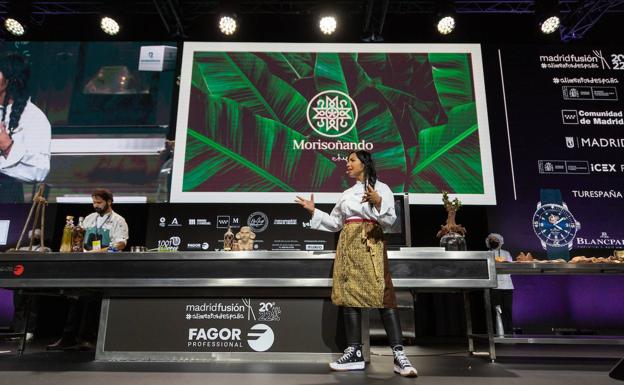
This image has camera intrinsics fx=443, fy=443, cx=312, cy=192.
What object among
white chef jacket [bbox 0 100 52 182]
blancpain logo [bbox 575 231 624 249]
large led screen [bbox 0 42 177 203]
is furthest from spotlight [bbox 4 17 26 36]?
blancpain logo [bbox 575 231 624 249]

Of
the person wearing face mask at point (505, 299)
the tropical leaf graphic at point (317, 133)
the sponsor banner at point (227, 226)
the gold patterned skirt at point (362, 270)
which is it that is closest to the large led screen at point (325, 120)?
the tropical leaf graphic at point (317, 133)

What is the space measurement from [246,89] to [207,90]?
0.45 m

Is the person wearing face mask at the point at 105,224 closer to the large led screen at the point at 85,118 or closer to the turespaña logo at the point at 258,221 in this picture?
the large led screen at the point at 85,118

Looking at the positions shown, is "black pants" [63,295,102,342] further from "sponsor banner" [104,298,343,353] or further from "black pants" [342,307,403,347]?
"black pants" [342,307,403,347]

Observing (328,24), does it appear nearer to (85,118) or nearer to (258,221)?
(258,221)

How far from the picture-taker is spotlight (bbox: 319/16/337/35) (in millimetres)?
5348

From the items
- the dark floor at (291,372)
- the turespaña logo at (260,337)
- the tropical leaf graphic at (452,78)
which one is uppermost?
the tropical leaf graphic at (452,78)

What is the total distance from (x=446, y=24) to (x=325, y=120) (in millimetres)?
1846

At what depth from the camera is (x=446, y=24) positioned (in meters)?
5.21

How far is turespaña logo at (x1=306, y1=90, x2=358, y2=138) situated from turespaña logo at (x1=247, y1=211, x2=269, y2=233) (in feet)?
3.81

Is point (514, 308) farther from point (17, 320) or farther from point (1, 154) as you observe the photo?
point (1, 154)

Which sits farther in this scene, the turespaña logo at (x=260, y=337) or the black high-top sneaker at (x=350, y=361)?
the turespaña logo at (x=260, y=337)

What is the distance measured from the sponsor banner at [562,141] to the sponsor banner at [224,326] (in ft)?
10.6

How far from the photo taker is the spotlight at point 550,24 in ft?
16.6
